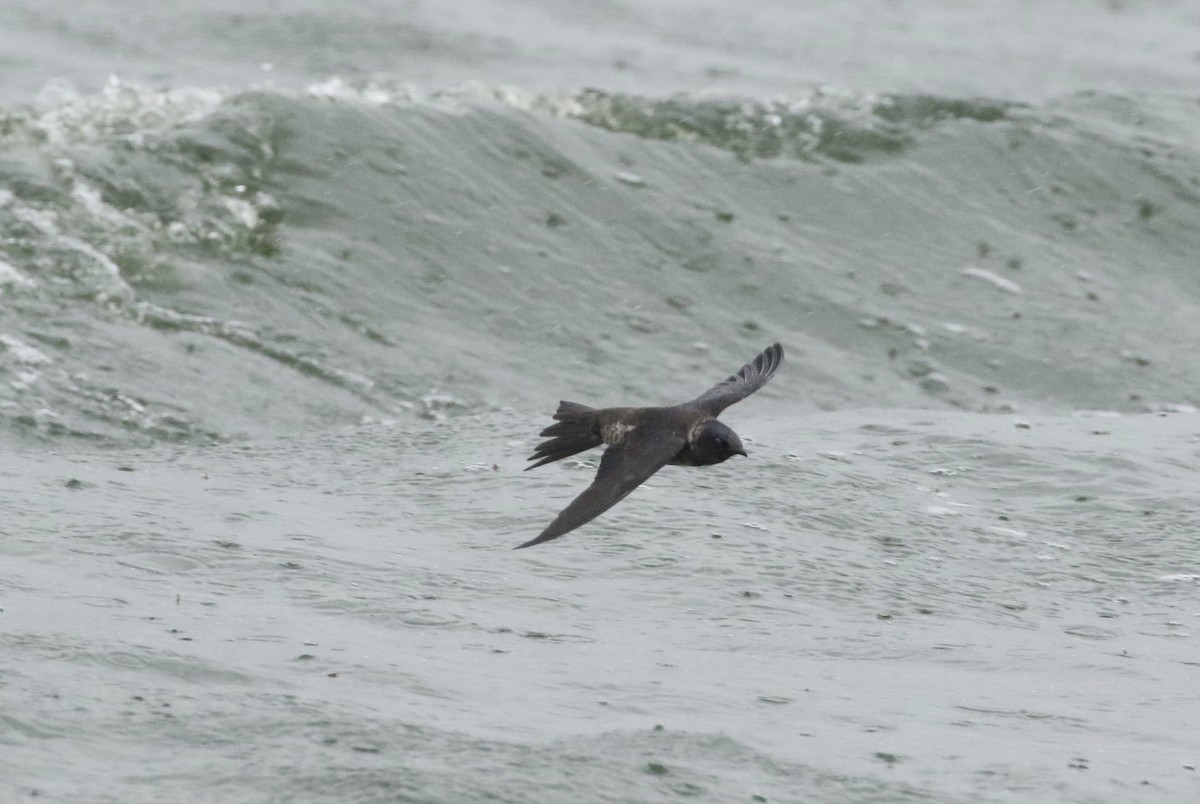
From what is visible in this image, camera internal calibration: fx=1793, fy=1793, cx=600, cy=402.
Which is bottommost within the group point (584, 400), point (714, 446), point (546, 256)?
point (714, 446)

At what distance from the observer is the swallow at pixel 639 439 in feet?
17.1

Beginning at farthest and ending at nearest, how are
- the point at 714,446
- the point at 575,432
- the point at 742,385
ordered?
the point at 742,385 < the point at 575,432 < the point at 714,446

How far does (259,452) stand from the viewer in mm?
7531

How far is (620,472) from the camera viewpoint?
205 inches

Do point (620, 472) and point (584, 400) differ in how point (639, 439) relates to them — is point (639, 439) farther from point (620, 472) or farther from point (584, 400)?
point (584, 400)

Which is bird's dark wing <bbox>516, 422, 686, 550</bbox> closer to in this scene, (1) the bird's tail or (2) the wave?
(1) the bird's tail

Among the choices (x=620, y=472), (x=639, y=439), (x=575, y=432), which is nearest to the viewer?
(x=620, y=472)

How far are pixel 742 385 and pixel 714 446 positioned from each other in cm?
77

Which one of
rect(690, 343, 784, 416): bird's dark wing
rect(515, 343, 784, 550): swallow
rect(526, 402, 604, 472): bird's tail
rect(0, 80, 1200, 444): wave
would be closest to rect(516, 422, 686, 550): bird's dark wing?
rect(515, 343, 784, 550): swallow

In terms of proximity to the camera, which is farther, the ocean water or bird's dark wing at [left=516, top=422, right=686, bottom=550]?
bird's dark wing at [left=516, top=422, right=686, bottom=550]

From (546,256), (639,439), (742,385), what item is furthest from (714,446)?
(546,256)

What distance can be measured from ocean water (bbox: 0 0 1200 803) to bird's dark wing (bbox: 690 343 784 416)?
0.56 meters

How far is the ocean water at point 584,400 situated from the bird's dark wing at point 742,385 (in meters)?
0.56

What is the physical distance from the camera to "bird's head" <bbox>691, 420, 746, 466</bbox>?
221 inches
